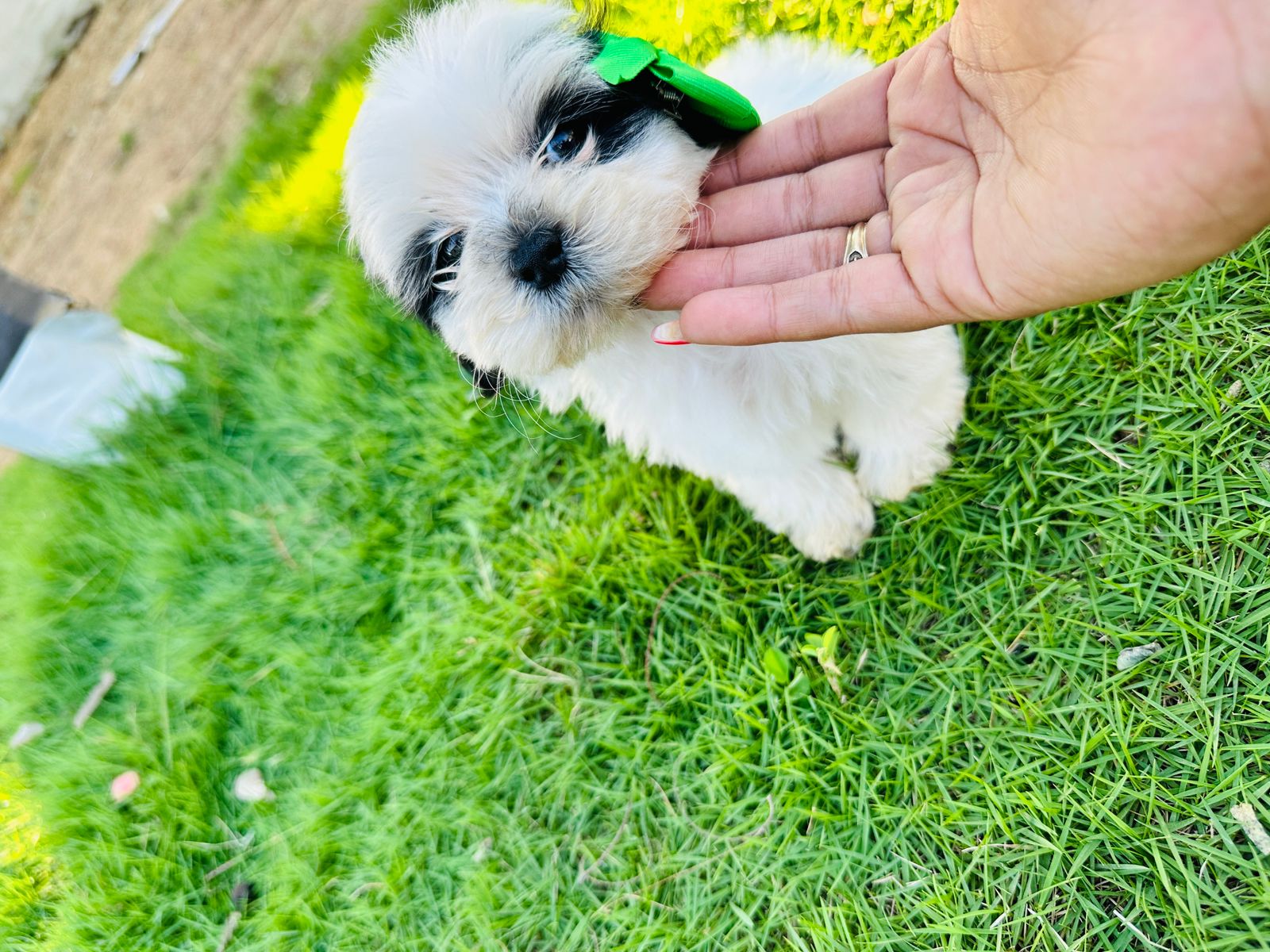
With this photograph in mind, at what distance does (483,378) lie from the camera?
2184 mm

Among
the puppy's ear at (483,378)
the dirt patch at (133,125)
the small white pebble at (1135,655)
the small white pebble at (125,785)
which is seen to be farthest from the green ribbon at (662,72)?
the dirt patch at (133,125)

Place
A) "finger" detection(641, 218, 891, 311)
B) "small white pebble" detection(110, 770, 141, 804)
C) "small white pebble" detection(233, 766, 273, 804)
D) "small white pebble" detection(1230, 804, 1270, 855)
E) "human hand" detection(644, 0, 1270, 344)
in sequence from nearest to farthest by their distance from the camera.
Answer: "human hand" detection(644, 0, 1270, 344) < "small white pebble" detection(1230, 804, 1270, 855) < "finger" detection(641, 218, 891, 311) < "small white pebble" detection(233, 766, 273, 804) < "small white pebble" detection(110, 770, 141, 804)

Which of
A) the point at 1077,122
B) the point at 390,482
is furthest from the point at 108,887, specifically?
the point at 1077,122

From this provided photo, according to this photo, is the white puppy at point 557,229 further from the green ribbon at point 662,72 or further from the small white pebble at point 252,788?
the small white pebble at point 252,788

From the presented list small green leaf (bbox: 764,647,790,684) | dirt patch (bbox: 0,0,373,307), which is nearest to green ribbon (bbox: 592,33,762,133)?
small green leaf (bbox: 764,647,790,684)

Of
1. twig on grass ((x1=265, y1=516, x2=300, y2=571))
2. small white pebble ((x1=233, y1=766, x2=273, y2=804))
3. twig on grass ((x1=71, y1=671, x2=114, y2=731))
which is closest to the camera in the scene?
small white pebble ((x1=233, y1=766, x2=273, y2=804))

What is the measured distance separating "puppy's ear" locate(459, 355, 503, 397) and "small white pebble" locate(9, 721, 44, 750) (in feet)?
→ 10.5

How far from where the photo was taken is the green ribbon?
1.74 metres

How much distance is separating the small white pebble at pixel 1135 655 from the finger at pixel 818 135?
1483mm

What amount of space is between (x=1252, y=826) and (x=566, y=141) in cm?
223

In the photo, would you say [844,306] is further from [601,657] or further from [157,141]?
[157,141]

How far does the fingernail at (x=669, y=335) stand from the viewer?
77.8 inches

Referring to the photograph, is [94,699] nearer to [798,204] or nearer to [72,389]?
[72,389]

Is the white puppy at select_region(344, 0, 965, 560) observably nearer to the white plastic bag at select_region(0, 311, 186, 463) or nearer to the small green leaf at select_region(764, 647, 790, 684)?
the small green leaf at select_region(764, 647, 790, 684)
